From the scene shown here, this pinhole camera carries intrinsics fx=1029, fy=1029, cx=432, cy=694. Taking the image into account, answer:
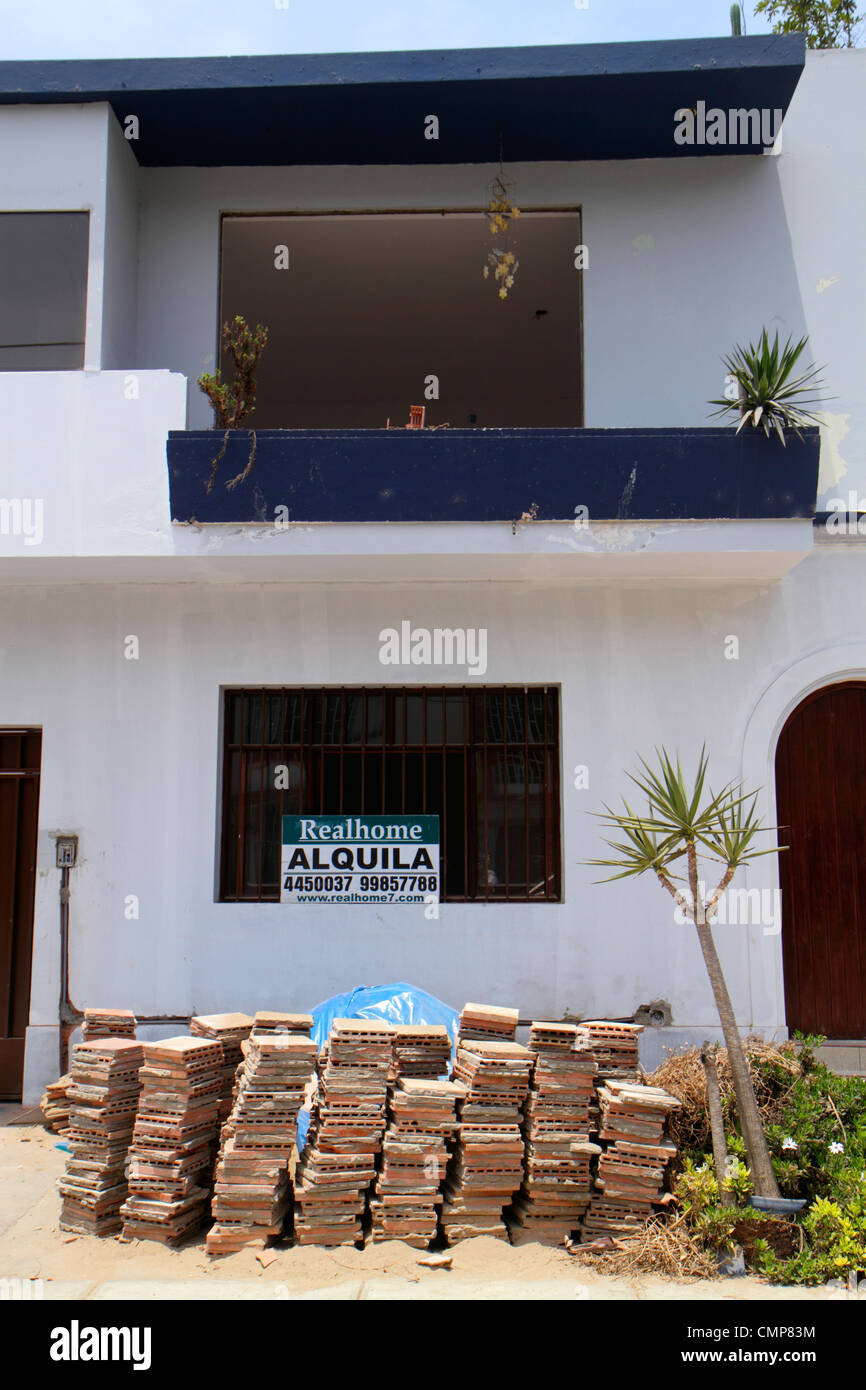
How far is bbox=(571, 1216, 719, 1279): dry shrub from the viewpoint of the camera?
5.01 meters

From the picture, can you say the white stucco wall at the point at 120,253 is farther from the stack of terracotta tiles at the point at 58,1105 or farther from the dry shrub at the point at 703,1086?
the dry shrub at the point at 703,1086

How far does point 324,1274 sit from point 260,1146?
2.34 feet

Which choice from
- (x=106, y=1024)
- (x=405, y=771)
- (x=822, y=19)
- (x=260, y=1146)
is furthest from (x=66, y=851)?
(x=822, y=19)

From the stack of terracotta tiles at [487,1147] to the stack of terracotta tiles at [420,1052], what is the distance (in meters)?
0.28

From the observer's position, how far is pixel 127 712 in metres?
8.36

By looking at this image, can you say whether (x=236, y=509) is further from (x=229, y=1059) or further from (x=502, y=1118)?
(x=502, y=1118)

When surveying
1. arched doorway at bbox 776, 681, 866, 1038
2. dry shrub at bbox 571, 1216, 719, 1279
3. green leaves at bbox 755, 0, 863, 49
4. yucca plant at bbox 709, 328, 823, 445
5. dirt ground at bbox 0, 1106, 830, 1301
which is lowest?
dirt ground at bbox 0, 1106, 830, 1301

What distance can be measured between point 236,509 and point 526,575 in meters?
2.29

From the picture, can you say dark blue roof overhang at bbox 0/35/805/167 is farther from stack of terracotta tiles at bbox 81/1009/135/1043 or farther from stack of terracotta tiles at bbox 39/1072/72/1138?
stack of terracotta tiles at bbox 39/1072/72/1138

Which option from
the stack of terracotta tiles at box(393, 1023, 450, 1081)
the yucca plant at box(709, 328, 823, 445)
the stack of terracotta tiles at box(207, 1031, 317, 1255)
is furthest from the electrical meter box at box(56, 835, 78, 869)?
the yucca plant at box(709, 328, 823, 445)

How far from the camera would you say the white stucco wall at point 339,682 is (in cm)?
797

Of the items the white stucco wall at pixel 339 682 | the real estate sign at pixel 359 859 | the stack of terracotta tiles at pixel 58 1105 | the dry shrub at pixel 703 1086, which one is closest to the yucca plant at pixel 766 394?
the white stucco wall at pixel 339 682

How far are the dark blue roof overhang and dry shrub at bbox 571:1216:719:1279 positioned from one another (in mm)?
7949

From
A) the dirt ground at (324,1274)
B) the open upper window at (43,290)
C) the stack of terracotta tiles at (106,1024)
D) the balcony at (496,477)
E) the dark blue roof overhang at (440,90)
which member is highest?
the dark blue roof overhang at (440,90)
